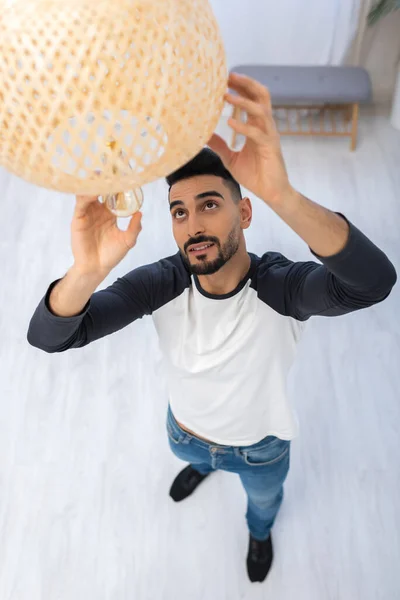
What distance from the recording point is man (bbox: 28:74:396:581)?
87 centimetres

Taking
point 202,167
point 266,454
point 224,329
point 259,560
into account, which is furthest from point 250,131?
point 259,560

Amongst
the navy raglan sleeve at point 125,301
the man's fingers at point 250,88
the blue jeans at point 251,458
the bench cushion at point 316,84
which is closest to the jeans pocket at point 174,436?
the blue jeans at point 251,458

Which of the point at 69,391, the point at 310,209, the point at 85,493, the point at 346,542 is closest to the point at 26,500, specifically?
the point at 85,493

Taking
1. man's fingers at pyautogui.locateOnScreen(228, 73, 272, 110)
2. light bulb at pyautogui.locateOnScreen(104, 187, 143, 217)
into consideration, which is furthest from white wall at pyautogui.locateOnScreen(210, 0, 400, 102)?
light bulb at pyautogui.locateOnScreen(104, 187, 143, 217)

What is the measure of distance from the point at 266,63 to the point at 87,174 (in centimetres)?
320

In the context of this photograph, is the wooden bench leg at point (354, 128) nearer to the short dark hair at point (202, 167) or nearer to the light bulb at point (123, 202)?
the short dark hair at point (202, 167)

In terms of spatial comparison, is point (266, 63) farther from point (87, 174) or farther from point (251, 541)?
point (87, 174)

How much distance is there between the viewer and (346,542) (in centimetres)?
188

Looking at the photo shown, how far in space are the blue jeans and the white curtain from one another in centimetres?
254

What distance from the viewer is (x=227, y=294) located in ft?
3.90

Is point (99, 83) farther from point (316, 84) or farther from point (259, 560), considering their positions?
point (316, 84)

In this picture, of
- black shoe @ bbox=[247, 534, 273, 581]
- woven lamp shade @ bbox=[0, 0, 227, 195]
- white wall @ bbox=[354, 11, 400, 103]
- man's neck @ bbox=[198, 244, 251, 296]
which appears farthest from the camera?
white wall @ bbox=[354, 11, 400, 103]

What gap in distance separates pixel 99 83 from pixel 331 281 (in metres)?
0.62

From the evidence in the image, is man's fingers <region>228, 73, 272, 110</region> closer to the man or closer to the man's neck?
the man
